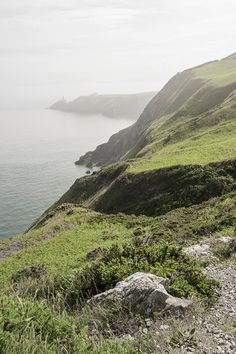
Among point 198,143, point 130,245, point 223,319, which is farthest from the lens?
point 198,143

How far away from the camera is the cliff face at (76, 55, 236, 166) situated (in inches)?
3681

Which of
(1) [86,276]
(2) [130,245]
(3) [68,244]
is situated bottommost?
(3) [68,244]

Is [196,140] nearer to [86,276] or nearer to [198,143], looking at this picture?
Result: [198,143]

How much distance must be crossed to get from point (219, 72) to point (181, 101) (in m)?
18.2

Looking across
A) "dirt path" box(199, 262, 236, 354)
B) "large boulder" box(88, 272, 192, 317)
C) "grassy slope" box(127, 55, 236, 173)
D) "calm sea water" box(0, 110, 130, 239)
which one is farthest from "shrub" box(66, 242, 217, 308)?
"calm sea water" box(0, 110, 130, 239)

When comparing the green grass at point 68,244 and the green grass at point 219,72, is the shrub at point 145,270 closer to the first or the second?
the green grass at point 68,244

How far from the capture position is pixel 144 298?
12.8m

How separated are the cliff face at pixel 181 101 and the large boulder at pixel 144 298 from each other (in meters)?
79.7

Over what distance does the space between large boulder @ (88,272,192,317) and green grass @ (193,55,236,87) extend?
89170 millimetres

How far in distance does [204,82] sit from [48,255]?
9007 centimetres

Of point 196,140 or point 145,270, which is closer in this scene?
point 145,270

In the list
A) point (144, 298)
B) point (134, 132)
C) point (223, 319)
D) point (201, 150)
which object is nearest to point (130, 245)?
point (144, 298)

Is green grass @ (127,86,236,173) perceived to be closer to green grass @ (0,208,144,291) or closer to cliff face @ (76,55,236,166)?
cliff face @ (76,55,236,166)

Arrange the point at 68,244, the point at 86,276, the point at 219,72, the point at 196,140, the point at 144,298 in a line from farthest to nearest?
the point at 219,72 < the point at 196,140 < the point at 68,244 < the point at 86,276 < the point at 144,298
